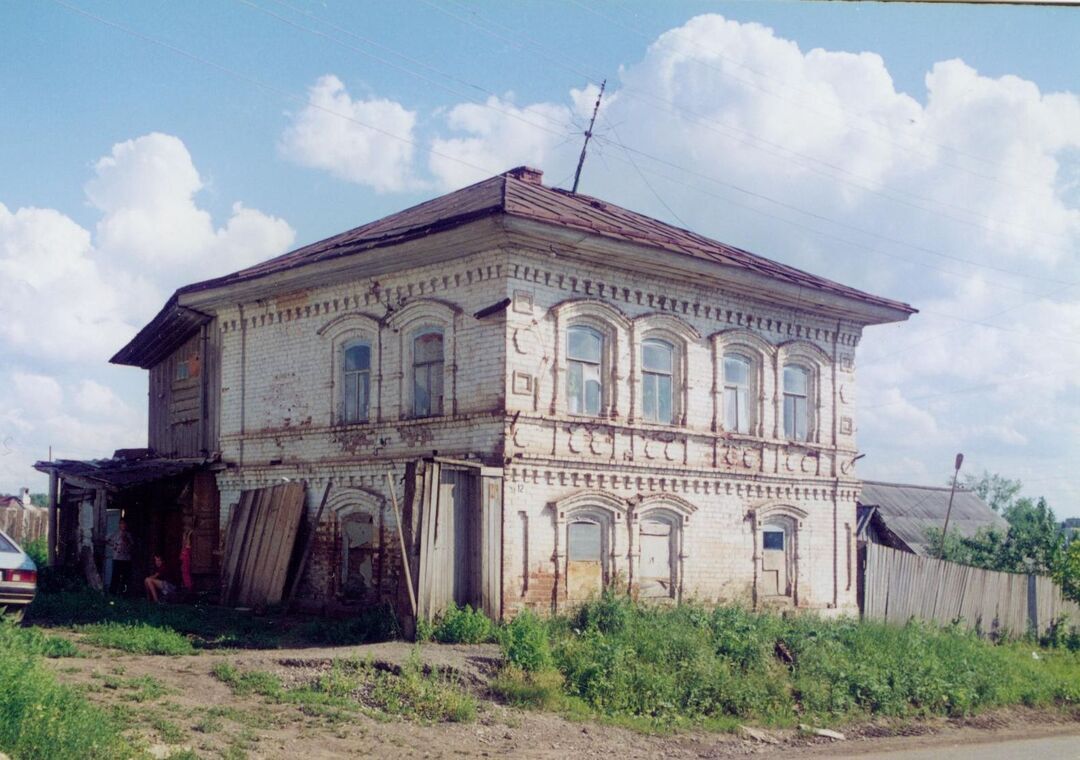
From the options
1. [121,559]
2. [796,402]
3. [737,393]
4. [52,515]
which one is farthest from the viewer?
[52,515]

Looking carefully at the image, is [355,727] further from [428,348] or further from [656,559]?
[656,559]

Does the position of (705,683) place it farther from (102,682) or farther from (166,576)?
(166,576)

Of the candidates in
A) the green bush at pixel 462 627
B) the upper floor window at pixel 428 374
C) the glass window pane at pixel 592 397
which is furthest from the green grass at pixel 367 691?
the glass window pane at pixel 592 397

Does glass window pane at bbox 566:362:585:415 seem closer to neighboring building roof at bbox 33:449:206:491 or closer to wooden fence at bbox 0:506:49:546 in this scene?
neighboring building roof at bbox 33:449:206:491

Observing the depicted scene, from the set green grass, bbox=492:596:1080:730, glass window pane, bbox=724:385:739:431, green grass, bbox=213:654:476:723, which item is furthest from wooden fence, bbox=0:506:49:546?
green grass, bbox=213:654:476:723

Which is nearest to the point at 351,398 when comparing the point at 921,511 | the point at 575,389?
the point at 575,389

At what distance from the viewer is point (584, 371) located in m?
16.6

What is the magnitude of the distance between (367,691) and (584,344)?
6.92 meters

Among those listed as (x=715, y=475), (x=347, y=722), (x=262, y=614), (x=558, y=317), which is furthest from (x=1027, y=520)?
(x=347, y=722)

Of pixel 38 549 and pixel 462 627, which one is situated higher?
pixel 462 627

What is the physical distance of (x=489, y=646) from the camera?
13922 mm

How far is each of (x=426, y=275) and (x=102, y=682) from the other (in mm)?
7813

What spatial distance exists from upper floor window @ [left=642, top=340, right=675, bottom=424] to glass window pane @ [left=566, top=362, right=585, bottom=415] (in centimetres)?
130

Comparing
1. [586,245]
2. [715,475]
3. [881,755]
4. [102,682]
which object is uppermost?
[586,245]
